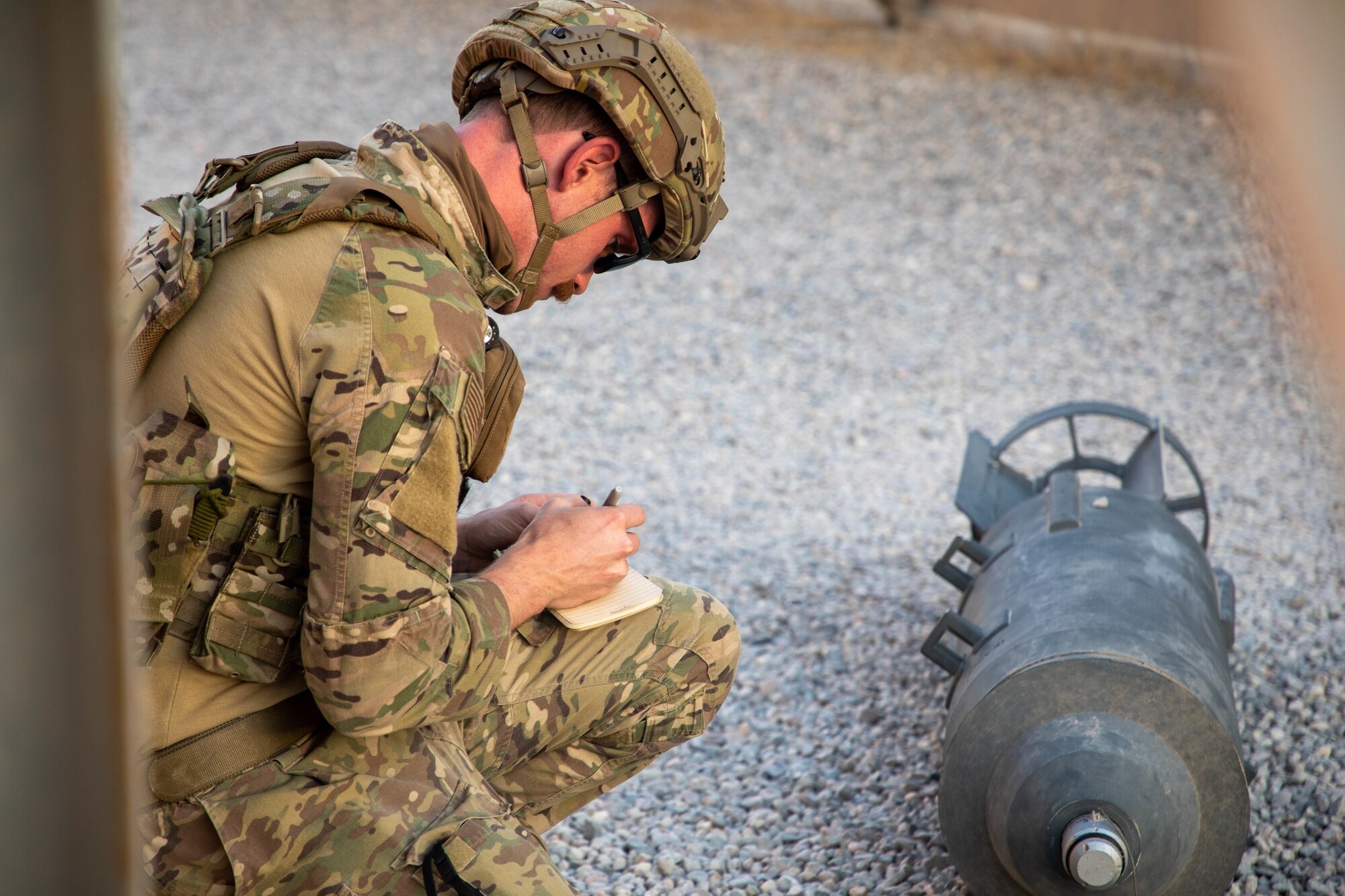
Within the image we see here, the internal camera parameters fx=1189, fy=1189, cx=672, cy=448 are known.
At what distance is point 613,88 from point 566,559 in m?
1.03

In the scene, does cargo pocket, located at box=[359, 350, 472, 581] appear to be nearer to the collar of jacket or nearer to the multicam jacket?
the multicam jacket

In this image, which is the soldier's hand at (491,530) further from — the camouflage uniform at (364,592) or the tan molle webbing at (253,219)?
the tan molle webbing at (253,219)

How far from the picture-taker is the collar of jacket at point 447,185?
2.40 m

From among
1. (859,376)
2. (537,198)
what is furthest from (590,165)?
(859,376)

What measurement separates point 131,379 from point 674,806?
2.23m

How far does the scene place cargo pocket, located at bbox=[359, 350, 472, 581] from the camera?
84.6 inches

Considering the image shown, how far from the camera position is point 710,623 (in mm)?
3062

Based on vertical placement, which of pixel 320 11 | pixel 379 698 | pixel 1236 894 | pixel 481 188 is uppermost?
pixel 481 188

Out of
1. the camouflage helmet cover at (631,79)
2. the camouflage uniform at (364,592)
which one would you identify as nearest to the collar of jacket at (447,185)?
the camouflage uniform at (364,592)

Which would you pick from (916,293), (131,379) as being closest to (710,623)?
(131,379)

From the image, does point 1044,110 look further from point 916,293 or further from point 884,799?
point 884,799

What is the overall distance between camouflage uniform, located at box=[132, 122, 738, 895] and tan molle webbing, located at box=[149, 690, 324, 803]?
0.02 m

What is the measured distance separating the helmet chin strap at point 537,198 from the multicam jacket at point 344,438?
0.29 metres

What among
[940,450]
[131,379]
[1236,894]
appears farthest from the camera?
[940,450]
